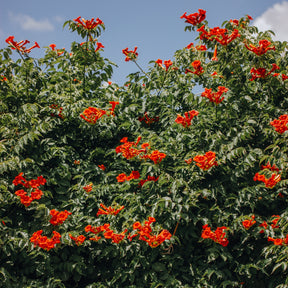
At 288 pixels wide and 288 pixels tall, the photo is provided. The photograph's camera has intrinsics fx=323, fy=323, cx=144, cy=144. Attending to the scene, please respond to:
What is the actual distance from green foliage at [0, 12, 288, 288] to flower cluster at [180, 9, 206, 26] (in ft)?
0.92

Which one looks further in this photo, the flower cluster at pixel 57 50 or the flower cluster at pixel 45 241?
the flower cluster at pixel 57 50

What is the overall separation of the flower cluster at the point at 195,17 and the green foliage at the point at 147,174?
0.92ft

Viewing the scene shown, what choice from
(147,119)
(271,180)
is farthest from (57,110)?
(271,180)

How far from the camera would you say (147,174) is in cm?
349

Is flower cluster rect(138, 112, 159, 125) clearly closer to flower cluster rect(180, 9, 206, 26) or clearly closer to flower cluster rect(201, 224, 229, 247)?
flower cluster rect(180, 9, 206, 26)

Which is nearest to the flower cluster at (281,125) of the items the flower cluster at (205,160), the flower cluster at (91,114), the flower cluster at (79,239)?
the flower cluster at (205,160)

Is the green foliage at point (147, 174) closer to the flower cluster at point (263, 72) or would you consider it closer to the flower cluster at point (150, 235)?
the flower cluster at point (263, 72)

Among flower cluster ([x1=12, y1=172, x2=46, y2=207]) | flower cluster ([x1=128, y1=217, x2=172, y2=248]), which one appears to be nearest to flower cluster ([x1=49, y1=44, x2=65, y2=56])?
flower cluster ([x1=12, y1=172, x2=46, y2=207])

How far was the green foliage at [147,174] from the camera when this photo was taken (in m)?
3.17

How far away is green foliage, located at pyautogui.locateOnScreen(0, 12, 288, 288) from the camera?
125 inches

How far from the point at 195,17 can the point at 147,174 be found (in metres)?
1.93

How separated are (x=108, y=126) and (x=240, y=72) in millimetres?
1726

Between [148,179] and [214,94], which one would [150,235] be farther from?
[214,94]

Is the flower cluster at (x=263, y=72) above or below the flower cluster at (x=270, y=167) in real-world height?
above
